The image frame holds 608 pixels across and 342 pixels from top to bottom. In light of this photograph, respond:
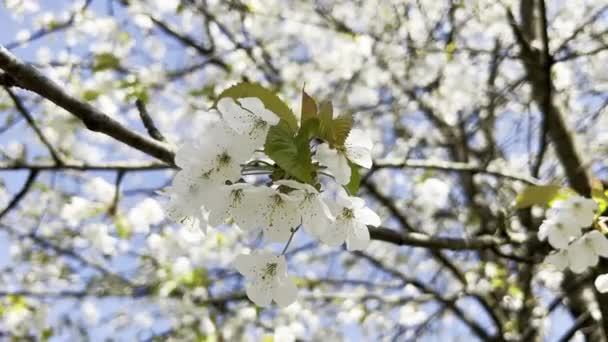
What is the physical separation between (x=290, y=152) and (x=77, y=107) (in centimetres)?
46

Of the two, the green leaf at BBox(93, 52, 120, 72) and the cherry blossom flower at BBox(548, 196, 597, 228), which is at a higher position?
the green leaf at BBox(93, 52, 120, 72)

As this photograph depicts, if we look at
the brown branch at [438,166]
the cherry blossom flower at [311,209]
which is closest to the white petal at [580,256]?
the brown branch at [438,166]

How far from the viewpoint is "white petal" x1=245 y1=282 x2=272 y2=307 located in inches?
44.7

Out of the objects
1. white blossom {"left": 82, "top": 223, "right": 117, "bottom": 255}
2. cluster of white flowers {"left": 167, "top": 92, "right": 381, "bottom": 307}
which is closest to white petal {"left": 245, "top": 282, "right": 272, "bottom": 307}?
cluster of white flowers {"left": 167, "top": 92, "right": 381, "bottom": 307}

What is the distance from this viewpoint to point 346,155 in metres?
1.00

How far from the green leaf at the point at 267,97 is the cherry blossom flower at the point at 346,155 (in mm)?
64

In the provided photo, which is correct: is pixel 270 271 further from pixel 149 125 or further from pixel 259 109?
pixel 149 125

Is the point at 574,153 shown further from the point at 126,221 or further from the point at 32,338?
the point at 32,338

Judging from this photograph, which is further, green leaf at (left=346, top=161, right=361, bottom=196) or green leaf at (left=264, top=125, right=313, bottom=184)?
green leaf at (left=346, top=161, right=361, bottom=196)

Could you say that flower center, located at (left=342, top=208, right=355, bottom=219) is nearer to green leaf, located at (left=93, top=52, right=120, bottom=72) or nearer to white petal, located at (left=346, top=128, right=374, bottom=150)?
white petal, located at (left=346, top=128, right=374, bottom=150)

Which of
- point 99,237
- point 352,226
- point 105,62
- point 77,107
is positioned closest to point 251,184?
point 352,226

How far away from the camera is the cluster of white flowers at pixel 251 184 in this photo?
0.97 m

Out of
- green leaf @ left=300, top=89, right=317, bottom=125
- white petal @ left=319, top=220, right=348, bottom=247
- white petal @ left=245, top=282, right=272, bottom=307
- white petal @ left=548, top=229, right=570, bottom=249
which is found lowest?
white petal @ left=245, top=282, right=272, bottom=307

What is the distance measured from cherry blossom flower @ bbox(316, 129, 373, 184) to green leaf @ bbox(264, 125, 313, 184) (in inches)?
1.6
